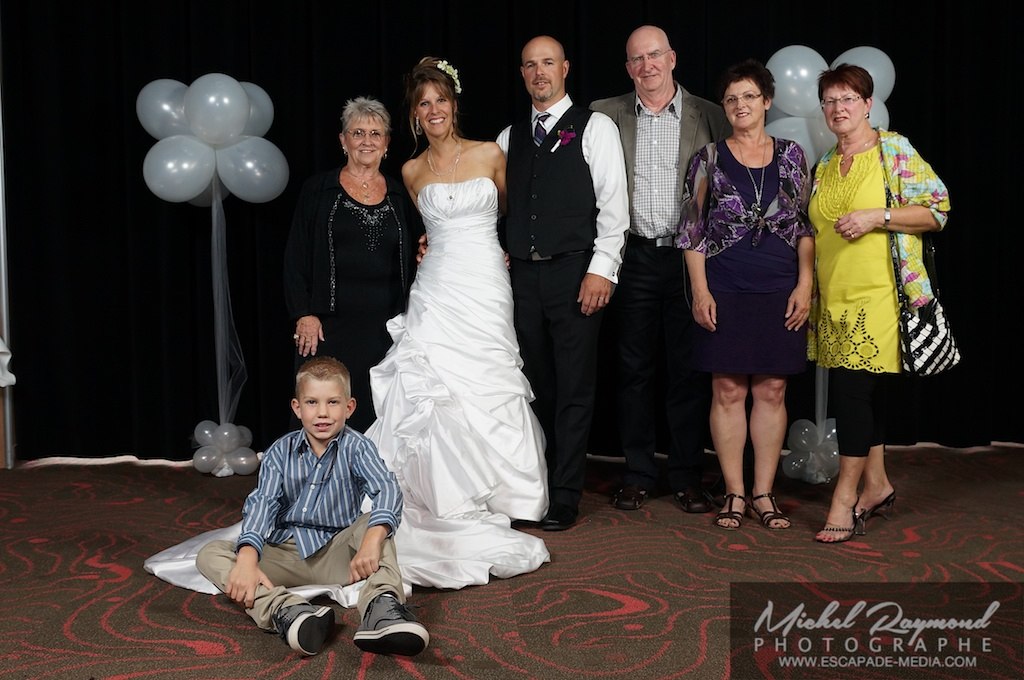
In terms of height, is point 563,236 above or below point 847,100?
below

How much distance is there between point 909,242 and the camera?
3.07 meters

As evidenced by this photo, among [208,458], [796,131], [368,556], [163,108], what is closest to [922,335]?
[796,131]

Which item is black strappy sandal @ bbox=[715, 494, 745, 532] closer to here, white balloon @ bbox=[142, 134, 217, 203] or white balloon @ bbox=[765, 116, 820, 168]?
white balloon @ bbox=[765, 116, 820, 168]

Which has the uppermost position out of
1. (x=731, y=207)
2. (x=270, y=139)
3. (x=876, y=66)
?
(x=876, y=66)

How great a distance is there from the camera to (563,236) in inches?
132

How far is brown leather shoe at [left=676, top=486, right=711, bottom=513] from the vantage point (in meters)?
3.56

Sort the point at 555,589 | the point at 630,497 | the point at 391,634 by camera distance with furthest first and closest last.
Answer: the point at 630,497
the point at 555,589
the point at 391,634

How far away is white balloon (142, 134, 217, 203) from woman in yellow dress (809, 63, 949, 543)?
2.45 m

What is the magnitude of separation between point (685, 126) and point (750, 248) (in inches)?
22.2

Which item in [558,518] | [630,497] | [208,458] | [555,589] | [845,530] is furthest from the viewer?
[208,458]

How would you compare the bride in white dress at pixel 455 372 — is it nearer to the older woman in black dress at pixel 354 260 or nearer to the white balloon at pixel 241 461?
the older woman in black dress at pixel 354 260

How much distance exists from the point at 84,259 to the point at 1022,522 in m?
4.17

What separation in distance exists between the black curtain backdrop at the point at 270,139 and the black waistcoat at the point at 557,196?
1.18 metres
